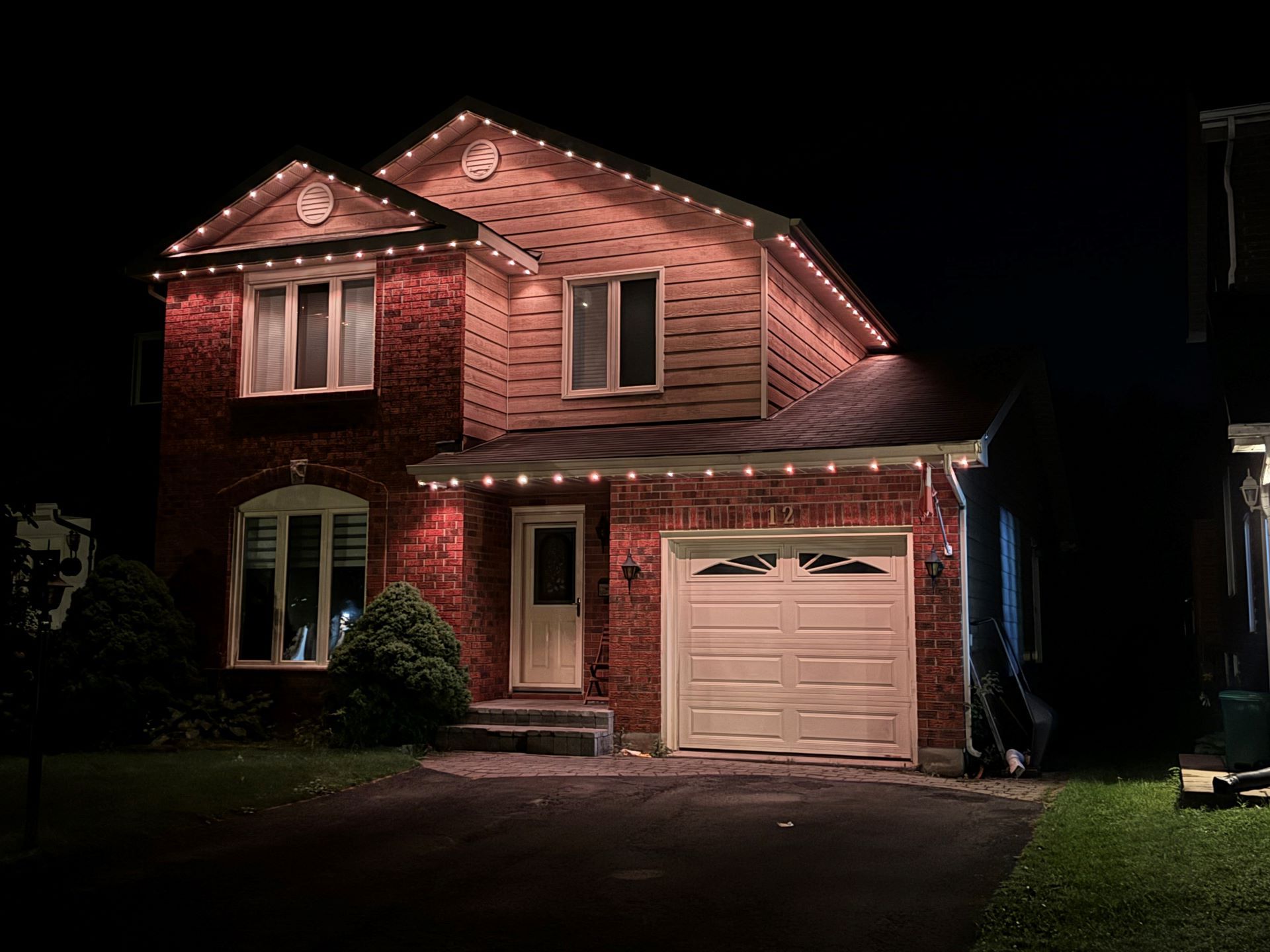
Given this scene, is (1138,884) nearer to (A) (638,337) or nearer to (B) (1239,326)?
(B) (1239,326)

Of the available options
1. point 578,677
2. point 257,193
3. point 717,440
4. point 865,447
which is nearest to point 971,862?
point 865,447

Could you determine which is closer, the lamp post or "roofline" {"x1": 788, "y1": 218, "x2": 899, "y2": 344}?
the lamp post

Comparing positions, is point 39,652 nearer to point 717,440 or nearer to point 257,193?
point 717,440

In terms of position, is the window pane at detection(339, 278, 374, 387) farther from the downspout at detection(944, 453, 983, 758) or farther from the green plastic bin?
the green plastic bin

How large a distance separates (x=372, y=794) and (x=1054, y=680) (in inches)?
535

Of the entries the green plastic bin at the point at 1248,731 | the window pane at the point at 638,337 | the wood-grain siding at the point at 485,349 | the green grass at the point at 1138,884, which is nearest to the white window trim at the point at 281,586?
the wood-grain siding at the point at 485,349

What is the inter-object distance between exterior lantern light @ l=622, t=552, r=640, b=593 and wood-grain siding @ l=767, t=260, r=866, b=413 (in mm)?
2312

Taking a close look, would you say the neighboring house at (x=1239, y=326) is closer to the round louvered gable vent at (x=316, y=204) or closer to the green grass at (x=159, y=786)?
the green grass at (x=159, y=786)

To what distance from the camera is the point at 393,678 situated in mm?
11789

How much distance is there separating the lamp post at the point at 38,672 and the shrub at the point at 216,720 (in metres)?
4.67

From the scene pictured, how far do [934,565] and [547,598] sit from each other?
15.7 feet

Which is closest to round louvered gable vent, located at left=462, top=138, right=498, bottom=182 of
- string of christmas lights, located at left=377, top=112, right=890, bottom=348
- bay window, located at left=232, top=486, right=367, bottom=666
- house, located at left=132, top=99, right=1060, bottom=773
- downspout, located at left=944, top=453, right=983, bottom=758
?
house, located at left=132, top=99, right=1060, bottom=773

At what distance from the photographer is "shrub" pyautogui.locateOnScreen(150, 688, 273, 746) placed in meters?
12.6

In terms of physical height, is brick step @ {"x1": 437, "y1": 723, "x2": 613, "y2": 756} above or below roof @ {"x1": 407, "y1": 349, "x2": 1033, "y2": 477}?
below
